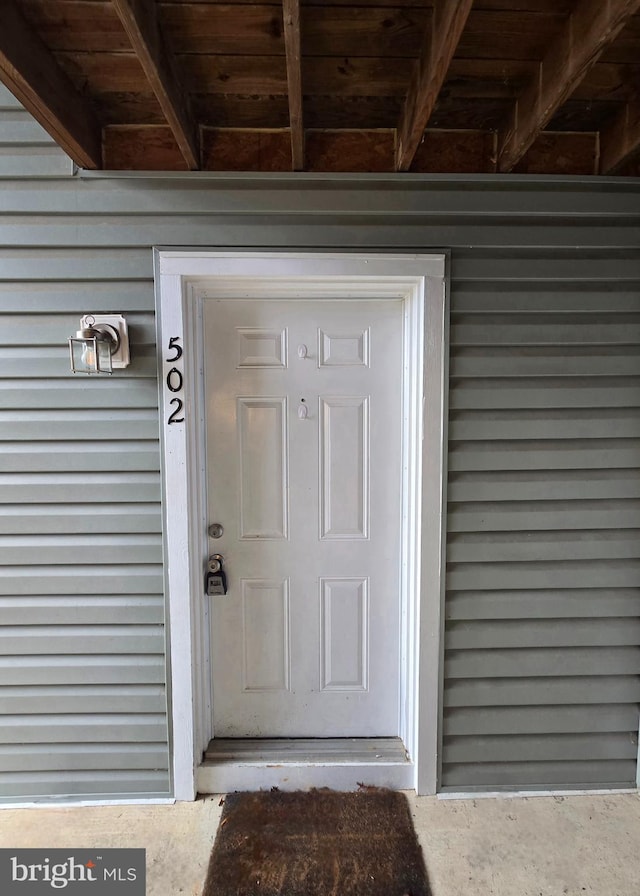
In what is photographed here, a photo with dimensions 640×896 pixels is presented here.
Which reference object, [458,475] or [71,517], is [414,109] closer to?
[458,475]

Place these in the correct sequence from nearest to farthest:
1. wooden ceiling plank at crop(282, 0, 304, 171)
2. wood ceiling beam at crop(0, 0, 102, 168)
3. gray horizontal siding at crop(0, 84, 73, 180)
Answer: wooden ceiling plank at crop(282, 0, 304, 171) < wood ceiling beam at crop(0, 0, 102, 168) < gray horizontal siding at crop(0, 84, 73, 180)

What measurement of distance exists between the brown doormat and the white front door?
24cm

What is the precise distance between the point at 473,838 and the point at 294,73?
2.50 m

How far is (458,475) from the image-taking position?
5.55 feet

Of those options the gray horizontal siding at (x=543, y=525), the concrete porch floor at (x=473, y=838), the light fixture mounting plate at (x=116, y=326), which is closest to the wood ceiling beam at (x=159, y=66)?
the light fixture mounting plate at (x=116, y=326)

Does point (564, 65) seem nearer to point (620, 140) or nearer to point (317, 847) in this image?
point (620, 140)

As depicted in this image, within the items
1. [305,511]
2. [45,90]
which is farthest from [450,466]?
[45,90]

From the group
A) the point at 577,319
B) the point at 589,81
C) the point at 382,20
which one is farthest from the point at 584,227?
the point at 382,20

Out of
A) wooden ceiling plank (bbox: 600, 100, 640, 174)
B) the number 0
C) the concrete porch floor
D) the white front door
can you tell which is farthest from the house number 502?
wooden ceiling plank (bbox: 600, 100, 640, 174)

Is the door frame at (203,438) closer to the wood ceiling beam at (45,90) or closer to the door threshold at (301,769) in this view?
the door threshold at (301,769)

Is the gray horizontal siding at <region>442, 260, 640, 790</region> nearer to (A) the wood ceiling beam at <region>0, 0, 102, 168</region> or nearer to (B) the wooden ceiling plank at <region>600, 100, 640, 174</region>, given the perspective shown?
(B) the wooden ceiling plank at <region>600, 100, 640, 174</region>

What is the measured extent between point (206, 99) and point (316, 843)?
8.45ft

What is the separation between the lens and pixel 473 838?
1.59 metres

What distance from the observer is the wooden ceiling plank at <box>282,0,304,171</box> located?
1.03 meters
